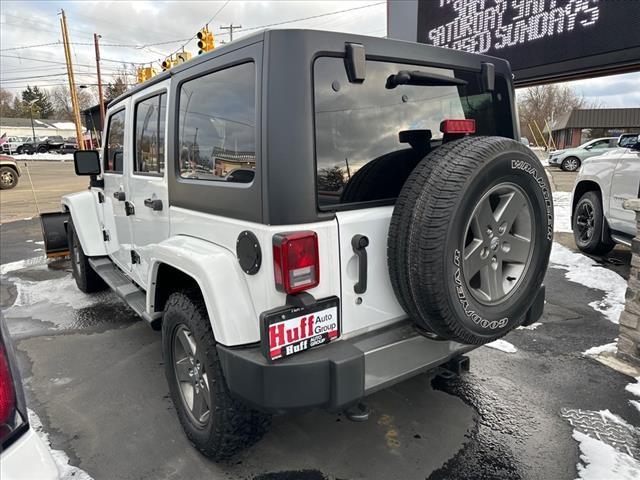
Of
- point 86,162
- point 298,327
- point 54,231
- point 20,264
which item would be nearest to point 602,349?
point 298,327

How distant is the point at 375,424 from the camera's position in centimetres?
271

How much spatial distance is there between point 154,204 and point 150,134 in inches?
21.9

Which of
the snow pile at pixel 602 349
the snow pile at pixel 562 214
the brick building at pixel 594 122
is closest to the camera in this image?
the snow pile at pixel 602 349

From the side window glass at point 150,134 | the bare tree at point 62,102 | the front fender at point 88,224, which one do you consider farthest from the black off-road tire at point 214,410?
the bare tree at point 62,102

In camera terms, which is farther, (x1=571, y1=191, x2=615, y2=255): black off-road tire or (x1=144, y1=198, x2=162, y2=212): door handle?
(x1=571, y1=191, x2=615, y2=255): black off-road tire

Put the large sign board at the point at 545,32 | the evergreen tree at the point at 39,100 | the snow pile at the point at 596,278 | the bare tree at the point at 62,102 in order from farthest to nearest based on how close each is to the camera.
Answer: the evergreen tree at the point at 39,100 < the bare tree at the point at 62,102 < the large sign board at the point at 545,32 < the snow pile at the point at 596,278

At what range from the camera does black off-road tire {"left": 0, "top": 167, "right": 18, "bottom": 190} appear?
1664cm

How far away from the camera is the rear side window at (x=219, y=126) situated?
2037 millimetres

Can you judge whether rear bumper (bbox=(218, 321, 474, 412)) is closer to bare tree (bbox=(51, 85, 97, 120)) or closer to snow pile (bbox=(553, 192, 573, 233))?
snow pile (bbox=(553, 192, 573, 233))

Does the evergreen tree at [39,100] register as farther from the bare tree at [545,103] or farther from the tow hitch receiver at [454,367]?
the tow hitch receiver at [454,367]

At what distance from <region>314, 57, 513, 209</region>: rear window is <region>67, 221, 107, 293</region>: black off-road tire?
152 inches

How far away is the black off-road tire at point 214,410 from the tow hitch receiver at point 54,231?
4.39 meters

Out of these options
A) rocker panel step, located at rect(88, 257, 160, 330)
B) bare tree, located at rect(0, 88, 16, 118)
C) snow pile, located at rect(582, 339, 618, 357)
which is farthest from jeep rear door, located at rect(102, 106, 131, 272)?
bare tree, located at rect(0, 88, 16, 118)

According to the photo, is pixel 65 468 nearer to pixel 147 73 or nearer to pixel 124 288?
pixel 124 288
